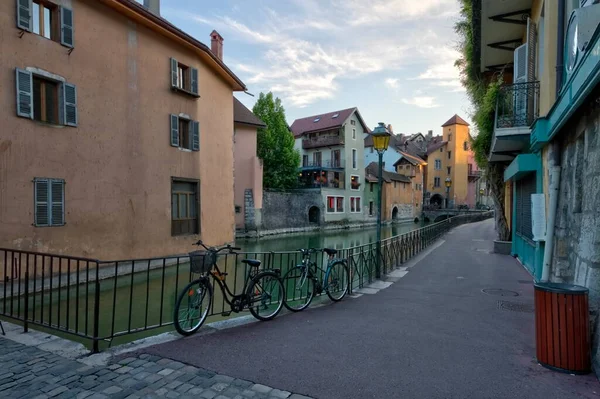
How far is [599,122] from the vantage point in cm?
395

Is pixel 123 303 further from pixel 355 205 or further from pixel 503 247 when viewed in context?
pixel 355 205

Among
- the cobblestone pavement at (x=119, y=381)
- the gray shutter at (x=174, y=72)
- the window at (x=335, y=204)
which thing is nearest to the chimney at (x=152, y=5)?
the gray shutter at (x=174, y=72)

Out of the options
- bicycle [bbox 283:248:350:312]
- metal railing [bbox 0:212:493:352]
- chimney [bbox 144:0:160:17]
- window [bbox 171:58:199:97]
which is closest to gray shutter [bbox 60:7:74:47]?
window [bbox 171:58:199:97]

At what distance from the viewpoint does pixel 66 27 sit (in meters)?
9.42

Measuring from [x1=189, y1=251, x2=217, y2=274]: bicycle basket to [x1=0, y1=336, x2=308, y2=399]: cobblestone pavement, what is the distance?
3.67 feet

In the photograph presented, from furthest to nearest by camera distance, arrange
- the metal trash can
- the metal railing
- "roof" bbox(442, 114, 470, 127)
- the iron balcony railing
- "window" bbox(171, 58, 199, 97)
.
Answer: "roof" bbox(442, 114, 470, 127), "window" bbox(171, 58, 199, 97), the iron balcony railing, the metal railing, the metal trash can

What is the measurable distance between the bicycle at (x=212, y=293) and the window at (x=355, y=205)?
33.4 metres

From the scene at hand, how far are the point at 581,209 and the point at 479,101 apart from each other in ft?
31.1

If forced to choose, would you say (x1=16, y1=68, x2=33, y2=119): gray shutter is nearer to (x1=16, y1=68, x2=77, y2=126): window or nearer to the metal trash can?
(x1=16, y1=68, x2=77, y2=126): window

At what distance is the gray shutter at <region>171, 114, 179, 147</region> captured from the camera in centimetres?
1295

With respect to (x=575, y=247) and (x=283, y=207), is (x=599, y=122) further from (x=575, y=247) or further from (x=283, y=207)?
(x=283, y=207)

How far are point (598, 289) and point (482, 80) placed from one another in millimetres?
11418

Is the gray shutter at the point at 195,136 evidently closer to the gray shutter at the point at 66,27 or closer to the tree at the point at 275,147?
the gray shutter at the point at 66,27

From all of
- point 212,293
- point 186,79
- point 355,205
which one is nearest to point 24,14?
point 186,79
